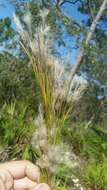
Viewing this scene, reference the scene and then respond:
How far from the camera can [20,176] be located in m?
1.73

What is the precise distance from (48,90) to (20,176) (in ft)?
6.89

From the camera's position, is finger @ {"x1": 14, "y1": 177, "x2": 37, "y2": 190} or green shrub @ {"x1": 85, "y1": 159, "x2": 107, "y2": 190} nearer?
finger @ {"x1": 14, "y1": 177, "x2": 37, "y2": 190}

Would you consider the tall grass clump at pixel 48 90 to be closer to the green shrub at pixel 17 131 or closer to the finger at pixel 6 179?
the finger at pixel 6 179

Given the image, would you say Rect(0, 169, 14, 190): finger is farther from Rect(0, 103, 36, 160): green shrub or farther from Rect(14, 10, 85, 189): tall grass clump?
Rect(0, 103, 36, 160): green shrub

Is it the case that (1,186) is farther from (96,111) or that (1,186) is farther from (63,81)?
(96,111)

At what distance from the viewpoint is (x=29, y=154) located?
19.9 feet

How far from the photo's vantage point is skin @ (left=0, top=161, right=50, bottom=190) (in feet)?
5.41

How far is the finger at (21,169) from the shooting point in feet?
5.50

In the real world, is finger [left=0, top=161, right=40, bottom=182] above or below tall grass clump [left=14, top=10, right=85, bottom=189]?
above

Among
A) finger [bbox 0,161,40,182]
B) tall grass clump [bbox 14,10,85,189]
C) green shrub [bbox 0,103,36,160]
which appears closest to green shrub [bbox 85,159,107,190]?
green shrub [bbox 0,103,36,160]

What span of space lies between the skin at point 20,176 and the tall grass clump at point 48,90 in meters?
1.77

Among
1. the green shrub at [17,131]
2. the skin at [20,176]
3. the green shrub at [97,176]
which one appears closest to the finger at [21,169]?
the skin at [20,176]

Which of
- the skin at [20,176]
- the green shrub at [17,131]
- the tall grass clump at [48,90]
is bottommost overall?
the green shrub at [17,131]

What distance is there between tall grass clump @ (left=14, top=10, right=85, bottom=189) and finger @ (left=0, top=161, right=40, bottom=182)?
1768 millimetres
